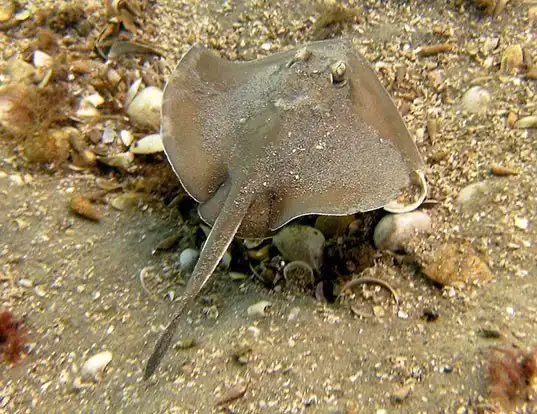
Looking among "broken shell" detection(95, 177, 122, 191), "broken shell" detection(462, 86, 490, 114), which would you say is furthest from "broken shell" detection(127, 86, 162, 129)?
"broken shell" detection(462, 86, 490, 114)

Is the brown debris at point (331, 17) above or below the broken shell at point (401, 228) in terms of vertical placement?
above

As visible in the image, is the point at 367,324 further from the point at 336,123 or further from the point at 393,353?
the point at 336,123

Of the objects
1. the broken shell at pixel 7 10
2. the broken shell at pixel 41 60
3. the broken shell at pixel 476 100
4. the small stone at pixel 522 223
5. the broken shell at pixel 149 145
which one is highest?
the broken shell at pixel 7 10

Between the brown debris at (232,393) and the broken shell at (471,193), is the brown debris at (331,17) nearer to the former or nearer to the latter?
the broken shell at (471,193)

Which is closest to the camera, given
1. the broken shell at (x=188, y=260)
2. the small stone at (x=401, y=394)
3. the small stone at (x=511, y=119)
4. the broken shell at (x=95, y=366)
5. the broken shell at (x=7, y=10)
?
the small stone at (x=401, y=394)

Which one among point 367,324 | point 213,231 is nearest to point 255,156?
point 213,231

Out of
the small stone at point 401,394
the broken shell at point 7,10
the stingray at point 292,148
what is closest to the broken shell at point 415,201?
the stingray at point 292,148

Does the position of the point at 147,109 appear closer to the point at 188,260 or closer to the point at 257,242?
the point at 188,260
